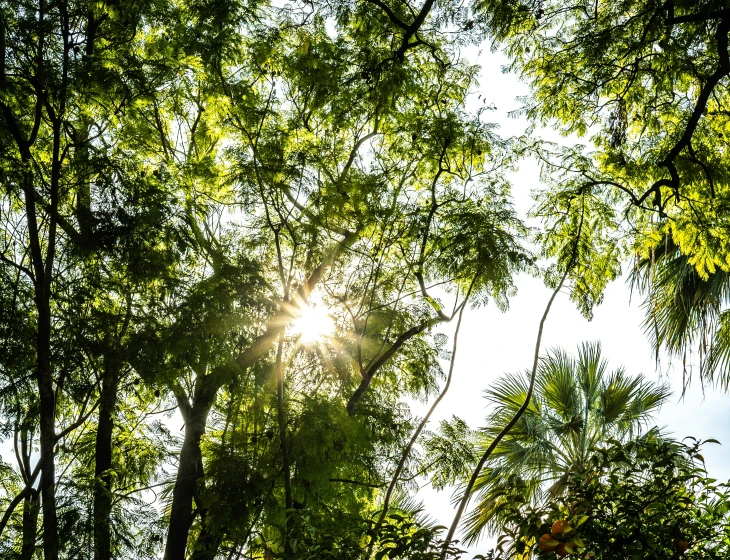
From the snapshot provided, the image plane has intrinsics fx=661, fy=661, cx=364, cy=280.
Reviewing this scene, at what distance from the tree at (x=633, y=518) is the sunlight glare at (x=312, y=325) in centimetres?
353

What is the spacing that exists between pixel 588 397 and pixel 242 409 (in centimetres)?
510

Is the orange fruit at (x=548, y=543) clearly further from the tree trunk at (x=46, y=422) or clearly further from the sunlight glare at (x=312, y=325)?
the sunlight glare at (x=312, y=325)

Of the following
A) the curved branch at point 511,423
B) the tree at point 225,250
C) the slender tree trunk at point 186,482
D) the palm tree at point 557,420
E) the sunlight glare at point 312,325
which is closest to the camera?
the curved branch at point 511,423

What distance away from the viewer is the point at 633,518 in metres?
2.38

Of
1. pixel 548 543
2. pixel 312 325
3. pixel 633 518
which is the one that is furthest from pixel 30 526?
pixel 633 518

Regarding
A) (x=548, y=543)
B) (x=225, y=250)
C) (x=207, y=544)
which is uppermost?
(x=225, y=250)

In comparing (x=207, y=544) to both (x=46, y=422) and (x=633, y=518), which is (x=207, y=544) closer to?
(x=46, y=422)

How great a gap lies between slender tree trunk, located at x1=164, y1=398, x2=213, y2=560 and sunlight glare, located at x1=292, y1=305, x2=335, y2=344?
4.64 ft

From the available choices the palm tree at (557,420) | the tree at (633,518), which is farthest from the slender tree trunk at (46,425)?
the palm tree at (557,420)

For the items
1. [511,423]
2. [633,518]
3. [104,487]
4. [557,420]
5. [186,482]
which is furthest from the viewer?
[557,420]

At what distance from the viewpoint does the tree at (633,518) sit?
2.32 meters

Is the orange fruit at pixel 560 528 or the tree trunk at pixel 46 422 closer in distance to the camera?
the orange fruit at pixel 560 528

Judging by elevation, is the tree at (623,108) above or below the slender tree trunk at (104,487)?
above

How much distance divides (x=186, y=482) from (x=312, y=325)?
1972mm
